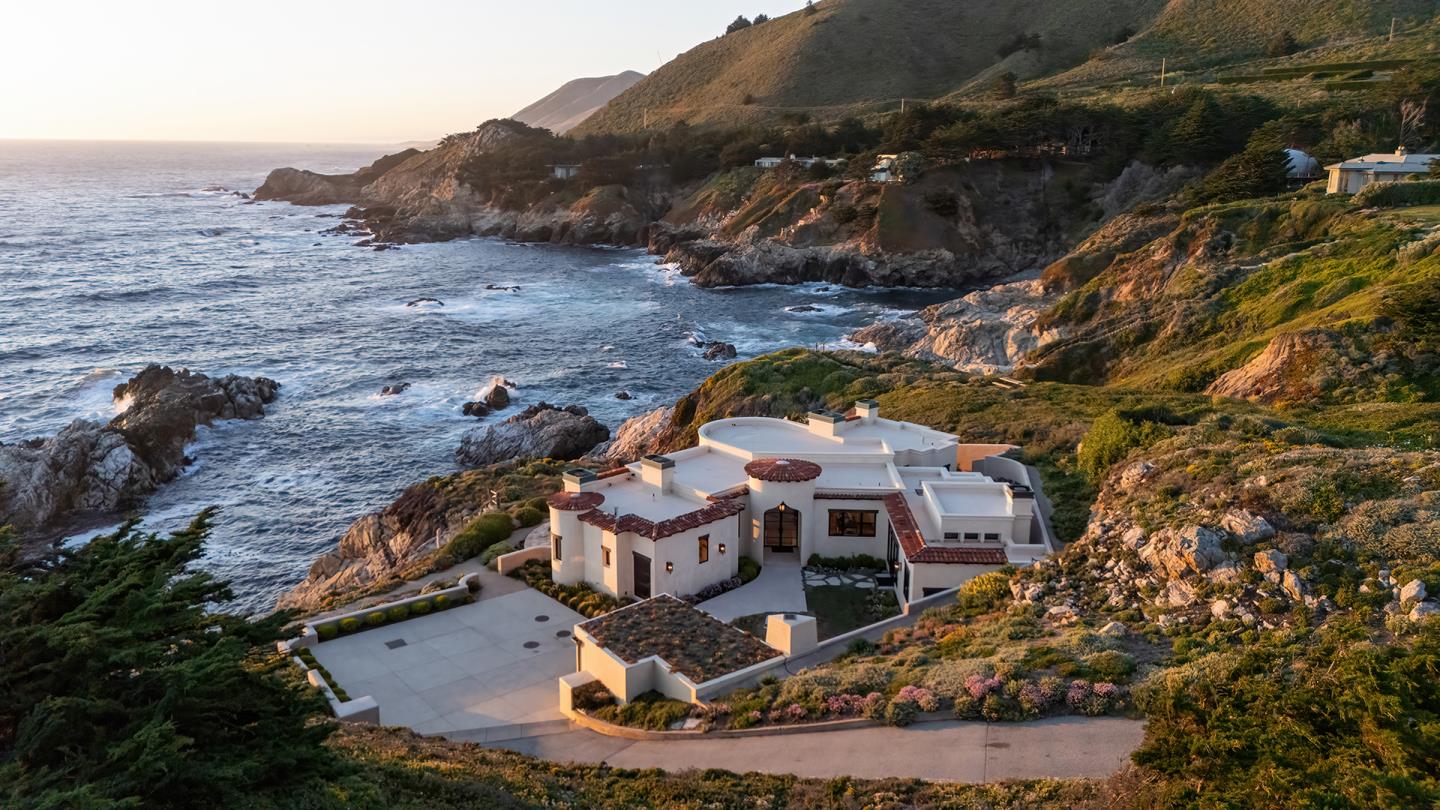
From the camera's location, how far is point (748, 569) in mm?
27406

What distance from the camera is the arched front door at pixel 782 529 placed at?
27.9 m

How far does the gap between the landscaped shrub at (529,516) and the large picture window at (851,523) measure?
1078cm

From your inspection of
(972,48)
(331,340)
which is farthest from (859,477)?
(972,48)

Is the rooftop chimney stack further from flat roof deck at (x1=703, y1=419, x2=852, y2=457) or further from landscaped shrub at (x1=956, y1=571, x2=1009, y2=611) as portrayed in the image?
landscaped shrub at (x1=956, y1=571, x2=1009, y2=611)

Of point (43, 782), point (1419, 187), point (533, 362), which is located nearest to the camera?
point (43, 782)

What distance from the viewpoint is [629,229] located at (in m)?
125

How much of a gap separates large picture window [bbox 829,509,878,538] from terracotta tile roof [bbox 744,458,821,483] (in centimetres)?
136

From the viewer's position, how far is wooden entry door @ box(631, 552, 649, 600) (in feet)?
84.6

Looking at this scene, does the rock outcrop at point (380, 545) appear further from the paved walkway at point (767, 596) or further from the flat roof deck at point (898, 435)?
the flat roof deck at point (898, 435)

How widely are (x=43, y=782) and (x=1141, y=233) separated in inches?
2851

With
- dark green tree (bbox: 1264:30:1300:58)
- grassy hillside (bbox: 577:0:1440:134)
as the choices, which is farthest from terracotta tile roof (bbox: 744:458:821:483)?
dark green tree (bbox: 1264:30:1300:58)

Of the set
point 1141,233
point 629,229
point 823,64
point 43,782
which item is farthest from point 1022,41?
point 43,782

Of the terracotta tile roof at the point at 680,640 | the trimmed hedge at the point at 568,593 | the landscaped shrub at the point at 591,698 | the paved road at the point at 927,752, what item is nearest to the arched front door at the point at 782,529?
the trimmed hedge at the point at 568,593

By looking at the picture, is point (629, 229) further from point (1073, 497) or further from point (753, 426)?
point (1073, 497)
